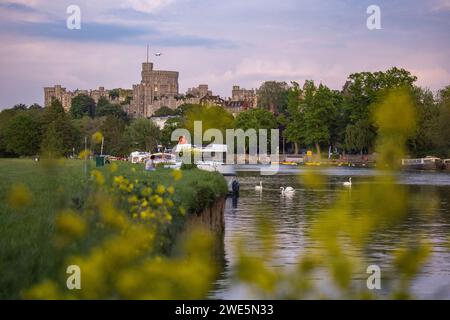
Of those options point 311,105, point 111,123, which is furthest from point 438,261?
point 311,105

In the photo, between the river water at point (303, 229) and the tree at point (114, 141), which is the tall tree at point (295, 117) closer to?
the tree at point (114, 141)

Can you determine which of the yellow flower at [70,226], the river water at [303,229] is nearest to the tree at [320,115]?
the river water at [303,229]

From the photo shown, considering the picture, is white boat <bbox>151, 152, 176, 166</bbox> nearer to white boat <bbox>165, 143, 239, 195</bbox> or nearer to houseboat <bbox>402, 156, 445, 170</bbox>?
white boat <bbox>165, 143, 239, 195</bbox>

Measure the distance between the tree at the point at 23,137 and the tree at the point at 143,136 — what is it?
38309 millimetres

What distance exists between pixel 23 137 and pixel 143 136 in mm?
45605

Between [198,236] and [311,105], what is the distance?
16165cm

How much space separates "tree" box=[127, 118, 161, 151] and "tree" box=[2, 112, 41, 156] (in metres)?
38.3

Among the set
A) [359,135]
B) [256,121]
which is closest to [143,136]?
[256,121]

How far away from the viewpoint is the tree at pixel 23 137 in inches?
4444

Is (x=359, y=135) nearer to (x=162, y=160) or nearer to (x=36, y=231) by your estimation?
(x=162, y=160)

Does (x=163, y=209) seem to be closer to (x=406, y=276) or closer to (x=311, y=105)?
(x=406, y=276)

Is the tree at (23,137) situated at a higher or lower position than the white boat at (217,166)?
higher

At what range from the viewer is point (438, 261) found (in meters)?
27.5
